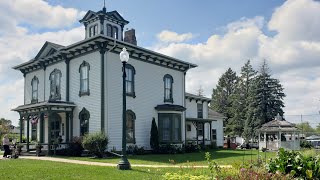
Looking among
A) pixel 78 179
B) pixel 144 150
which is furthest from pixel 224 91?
pixel 78 179

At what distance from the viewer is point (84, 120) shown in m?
26.4

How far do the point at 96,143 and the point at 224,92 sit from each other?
63.4m

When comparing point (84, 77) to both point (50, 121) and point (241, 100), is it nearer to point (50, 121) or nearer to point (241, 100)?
point (50, 121)

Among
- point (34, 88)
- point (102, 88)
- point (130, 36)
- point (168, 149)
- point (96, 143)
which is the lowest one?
point (168, 149)

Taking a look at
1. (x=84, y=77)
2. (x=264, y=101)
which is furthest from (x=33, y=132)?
(x=264, y=101)

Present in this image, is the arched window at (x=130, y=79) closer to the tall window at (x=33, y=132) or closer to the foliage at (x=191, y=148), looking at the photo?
the foliage at (x=191, y=148)

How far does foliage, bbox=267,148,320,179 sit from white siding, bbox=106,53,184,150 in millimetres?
15958

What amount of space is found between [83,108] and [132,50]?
5457 mm

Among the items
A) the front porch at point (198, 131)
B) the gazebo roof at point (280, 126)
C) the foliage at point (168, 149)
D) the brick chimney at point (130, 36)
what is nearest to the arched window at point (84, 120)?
the foliage at point (168, 149)

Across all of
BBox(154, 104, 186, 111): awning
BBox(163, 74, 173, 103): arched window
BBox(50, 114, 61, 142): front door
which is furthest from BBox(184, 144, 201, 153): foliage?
BBox(50, 114, 61, 142): front door

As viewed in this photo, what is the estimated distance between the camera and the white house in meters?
25.4

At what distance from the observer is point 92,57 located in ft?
85.5

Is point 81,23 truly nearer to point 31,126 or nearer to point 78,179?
point 31,126

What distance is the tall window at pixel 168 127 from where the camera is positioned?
2906cm
